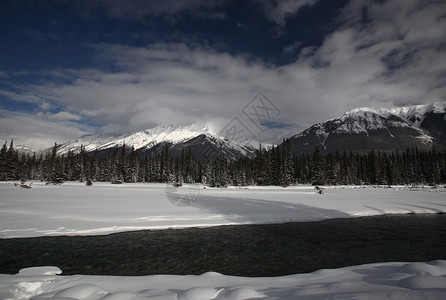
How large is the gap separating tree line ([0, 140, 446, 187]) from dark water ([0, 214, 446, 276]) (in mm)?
48233

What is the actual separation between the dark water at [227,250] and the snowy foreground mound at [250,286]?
1.64 metres

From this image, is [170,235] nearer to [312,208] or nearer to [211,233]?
[211,233]

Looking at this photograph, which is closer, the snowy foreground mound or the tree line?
the snowy foreground mound

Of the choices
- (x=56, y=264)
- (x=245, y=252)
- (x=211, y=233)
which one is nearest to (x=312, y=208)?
(x=211, y=233)

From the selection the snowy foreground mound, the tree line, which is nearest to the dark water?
the snowy foreground mound

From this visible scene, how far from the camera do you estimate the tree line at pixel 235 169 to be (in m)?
68.8

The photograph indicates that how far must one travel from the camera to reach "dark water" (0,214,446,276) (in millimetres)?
8156

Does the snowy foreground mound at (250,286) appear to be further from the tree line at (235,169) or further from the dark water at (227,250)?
the tree line at (235,169)

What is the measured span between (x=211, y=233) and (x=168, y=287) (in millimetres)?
7868

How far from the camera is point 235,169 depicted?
8862 cm

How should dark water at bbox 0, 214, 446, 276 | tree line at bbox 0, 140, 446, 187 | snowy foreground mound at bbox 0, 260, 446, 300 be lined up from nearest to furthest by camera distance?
snowy foreground mound at bbox 0, 260, 446, 300 < dark water at bbox 0, 214, 446, 276 < tree line at bbox 0, 140, 446, 187

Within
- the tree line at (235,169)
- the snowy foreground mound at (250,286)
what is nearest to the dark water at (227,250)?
the snowy foreground mound at (250,286)

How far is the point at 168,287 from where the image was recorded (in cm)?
561

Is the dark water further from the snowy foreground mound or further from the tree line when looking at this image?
the tree line
